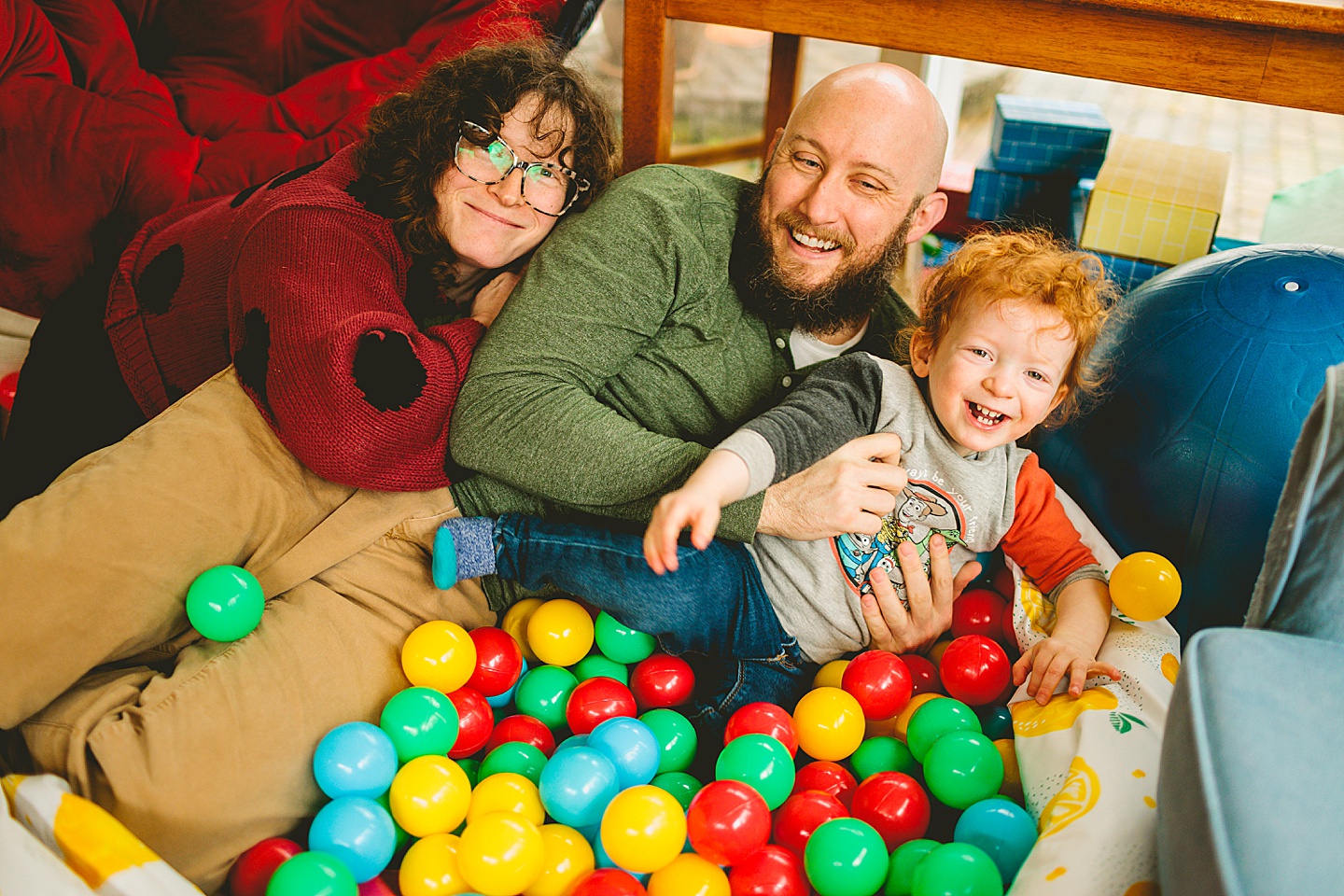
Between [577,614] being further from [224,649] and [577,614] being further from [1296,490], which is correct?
[1296,490]

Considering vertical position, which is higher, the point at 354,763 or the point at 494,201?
the point at 494,201

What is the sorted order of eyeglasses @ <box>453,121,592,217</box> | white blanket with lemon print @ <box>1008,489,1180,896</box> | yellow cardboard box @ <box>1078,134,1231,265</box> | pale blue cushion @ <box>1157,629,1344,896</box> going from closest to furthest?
1. pale blue cushion @ <box>1157,629,1344,896</box>
2. white blanket with lemon print @ <box>1008,489,1180,896</box>
3. eyeglasses @ <box>453,121,592,217</box>
4. yellow cardboard box @ <box>1078,134,1231,265</box>

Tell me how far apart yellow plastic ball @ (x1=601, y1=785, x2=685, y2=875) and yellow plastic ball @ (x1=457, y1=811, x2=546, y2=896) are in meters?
0.09

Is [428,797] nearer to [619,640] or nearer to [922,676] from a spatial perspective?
[619,640]

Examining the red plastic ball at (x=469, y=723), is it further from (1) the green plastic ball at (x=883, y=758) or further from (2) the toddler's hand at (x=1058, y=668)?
(2) the toddler's hand at (x=1058, y=668)

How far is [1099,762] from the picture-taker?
3.61ft

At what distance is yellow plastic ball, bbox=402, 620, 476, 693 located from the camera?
51.6 inches

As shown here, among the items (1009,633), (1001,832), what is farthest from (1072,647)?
(1001,832)

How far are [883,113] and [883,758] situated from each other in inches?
38.0

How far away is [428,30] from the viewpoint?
6.43 ft

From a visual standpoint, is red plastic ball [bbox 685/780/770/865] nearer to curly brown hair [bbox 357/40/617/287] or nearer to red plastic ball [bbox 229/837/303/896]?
red plastic ball [bbox 229/837/303/896]

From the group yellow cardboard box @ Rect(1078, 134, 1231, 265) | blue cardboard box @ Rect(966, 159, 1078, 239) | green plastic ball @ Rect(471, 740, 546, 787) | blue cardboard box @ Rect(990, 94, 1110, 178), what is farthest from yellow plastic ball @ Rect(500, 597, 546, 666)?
blue cardboard box @ Rect(990, 94, 1110, 178)

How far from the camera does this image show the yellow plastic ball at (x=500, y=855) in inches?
40.8

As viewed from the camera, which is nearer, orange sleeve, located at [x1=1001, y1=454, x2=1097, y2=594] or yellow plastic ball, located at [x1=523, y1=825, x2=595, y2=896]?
yellow plastic ball, located at [x1=523, y1=825, x2=595, y2=896]
